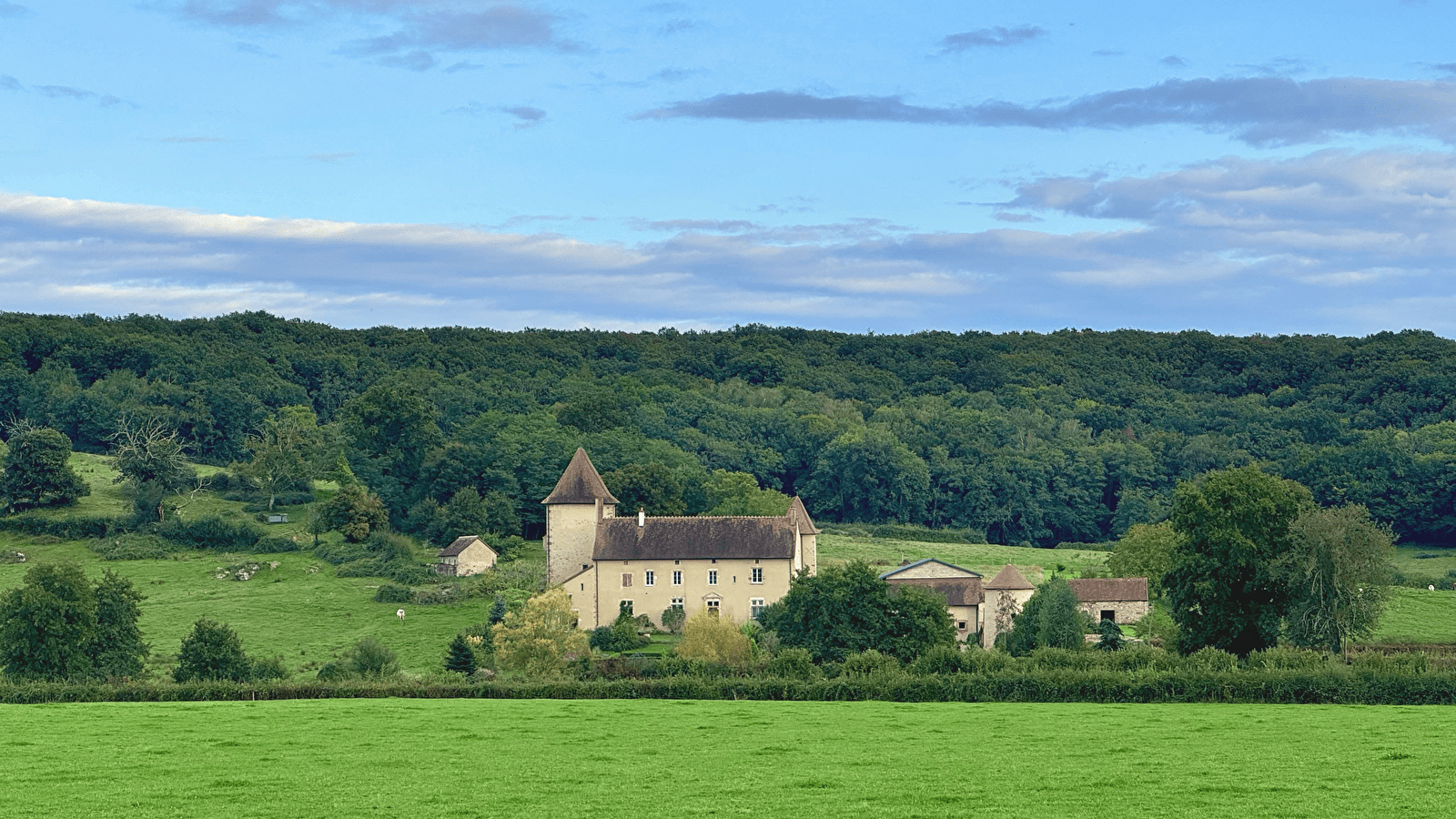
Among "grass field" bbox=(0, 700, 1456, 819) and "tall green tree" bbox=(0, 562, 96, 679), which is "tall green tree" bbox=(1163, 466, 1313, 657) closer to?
"grass field" bbox=(0, 700, 1456, 819)

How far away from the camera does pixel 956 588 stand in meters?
66.6

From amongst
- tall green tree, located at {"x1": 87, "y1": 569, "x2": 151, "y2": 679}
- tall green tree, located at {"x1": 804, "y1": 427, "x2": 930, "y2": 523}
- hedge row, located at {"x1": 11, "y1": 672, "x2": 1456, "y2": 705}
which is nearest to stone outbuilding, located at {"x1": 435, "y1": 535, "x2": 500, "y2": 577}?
tall green tree, located at {"x1": 87, "y1": 569, "x2": 151, "y2": 679}

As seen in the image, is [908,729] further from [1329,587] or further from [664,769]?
[1329,587]

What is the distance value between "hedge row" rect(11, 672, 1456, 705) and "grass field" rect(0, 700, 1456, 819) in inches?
55.9

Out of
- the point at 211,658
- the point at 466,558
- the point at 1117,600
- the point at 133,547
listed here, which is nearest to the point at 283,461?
the point at 133,547

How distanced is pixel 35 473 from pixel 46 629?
43196mm

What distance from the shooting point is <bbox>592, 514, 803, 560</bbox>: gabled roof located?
227 feet

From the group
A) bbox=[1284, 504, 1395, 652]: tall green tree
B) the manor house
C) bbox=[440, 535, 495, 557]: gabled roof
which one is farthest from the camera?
bbox=[440, 535, 495, 557]: gabled roof

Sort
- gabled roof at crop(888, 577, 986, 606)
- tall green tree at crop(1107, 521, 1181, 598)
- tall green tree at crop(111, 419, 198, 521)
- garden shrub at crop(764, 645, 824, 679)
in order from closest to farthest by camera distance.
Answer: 1. garden shrub at crop(764, 645, 824, 679)
2. gabled roof at crop(888, 577, 986, 606)
3. tall green tree at crop(1107, 521, 1181, 598)
4. tall green tree at crop(111, 419, 198, 521)

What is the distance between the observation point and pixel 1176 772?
24844 millimetres

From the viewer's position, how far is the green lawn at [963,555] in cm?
8881

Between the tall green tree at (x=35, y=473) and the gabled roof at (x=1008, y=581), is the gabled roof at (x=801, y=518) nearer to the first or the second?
the gabled roof at (x=1008, y=581)

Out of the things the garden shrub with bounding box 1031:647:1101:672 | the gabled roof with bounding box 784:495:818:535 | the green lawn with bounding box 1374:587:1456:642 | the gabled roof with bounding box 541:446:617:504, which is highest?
the gabled roof with bounding box 541:446:617:504

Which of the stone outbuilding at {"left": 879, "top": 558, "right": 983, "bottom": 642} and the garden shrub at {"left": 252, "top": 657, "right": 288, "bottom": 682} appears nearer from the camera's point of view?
the garden shrub at {"left": 252, "top": 657, "right": 288, "bottom": 682}
